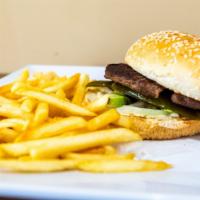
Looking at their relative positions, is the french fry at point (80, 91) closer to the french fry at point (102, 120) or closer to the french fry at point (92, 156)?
the french fry at point (102, 120)

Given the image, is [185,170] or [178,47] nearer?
[185,170]

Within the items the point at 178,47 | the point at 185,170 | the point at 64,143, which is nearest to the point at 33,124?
the point at 64,143

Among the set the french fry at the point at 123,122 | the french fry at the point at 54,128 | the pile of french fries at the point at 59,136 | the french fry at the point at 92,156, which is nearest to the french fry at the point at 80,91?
the pile of french fries at the point at 59,136

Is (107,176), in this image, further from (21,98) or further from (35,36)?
(35,36)

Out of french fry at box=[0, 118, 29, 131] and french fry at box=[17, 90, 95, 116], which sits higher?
french fry at box=[17, 90, 95, 116]

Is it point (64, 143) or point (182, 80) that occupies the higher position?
point (182, 80)

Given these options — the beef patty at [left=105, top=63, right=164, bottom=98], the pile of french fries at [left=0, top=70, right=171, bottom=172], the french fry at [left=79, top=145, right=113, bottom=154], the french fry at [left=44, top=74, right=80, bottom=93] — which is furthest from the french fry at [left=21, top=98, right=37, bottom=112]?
the beef patty at [left=105, top=63, right=164, bottom=98]

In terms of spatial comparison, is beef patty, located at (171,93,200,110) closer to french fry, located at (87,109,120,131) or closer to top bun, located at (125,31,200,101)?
top bun, located at (125,31,200,101)

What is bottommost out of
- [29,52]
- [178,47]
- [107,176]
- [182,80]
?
[29,52]
